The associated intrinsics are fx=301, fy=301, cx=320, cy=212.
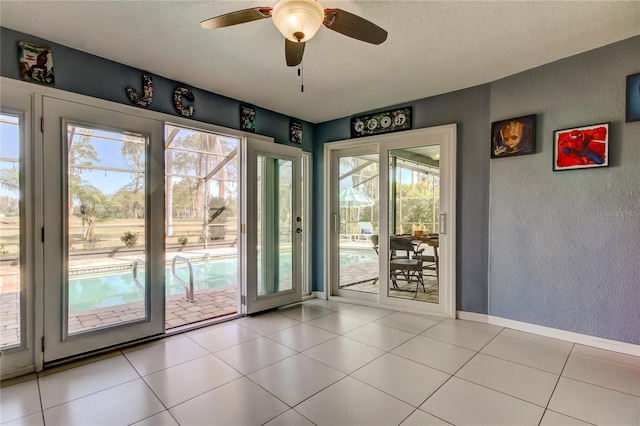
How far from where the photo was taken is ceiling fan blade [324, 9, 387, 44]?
169cm

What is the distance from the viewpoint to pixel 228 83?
10.7ft

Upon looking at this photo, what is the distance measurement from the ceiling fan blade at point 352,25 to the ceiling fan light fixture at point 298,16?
2.8 inches

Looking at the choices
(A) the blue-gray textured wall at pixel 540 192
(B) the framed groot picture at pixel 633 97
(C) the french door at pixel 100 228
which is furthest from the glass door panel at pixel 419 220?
(C) the french door at pixel 100 228

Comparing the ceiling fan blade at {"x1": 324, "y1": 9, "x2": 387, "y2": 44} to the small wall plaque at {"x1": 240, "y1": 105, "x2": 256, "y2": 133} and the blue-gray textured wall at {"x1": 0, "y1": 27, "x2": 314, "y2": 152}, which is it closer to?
the blue-gray textured wall at {"x1": 0, "y1": 27, "x2": 314, "y2": 152}

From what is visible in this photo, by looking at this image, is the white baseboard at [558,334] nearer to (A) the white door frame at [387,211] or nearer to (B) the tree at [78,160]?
(A) the white door frame at [387,211]

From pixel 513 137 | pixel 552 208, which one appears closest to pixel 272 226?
pixel 513 137

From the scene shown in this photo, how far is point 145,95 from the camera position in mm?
2967

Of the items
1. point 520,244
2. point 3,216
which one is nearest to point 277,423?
point 3,216

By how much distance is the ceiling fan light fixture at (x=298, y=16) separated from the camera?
1604 mm

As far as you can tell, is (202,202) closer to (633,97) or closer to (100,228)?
(100,228)

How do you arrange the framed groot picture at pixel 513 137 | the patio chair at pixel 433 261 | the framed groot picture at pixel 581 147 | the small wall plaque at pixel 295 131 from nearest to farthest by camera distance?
the framed groot picture at pixel 581 147, the framed groot picture at pixel 513 137, the patio chair at pixel 433 261, the small wall plaque at pixel 295 131

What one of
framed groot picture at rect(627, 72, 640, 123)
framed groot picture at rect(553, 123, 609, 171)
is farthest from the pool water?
framed groot picture at rect(627, 72, 640, 123)

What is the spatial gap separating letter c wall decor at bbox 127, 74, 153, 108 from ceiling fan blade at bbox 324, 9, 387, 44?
211cm

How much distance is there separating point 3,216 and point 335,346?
9.34ft
